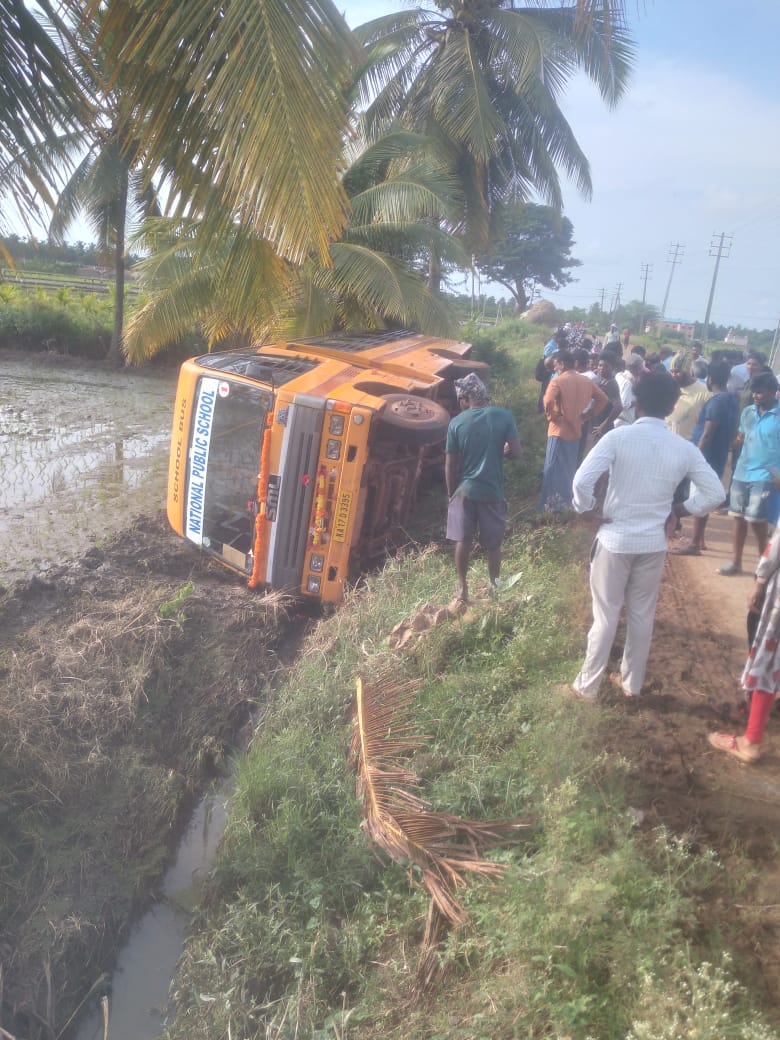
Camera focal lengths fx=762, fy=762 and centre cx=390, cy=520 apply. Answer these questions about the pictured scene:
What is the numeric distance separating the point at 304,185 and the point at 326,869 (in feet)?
11.3

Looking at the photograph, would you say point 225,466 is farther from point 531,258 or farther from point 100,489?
point 531,258

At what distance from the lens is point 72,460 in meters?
11.1

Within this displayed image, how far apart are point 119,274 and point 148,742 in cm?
1690

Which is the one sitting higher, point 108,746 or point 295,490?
point 295,490

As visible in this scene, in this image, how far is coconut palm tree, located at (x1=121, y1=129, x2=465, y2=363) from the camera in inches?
417

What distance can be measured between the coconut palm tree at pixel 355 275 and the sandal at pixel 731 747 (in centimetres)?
714

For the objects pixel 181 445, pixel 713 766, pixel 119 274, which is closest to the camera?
pixel 713 766

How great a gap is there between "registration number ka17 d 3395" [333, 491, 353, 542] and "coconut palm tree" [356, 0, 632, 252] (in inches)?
378

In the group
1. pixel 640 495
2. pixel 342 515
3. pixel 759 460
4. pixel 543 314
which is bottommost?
pixel 342 515

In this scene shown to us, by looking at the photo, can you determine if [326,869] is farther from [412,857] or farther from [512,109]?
[512,109]

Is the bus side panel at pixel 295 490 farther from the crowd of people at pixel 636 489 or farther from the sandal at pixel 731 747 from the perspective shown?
the sandal at pixel 731 747

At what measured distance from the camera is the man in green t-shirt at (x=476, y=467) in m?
4.98

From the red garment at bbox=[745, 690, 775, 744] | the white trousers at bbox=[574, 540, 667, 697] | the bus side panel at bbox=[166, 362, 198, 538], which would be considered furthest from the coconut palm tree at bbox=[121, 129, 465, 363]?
the red garment at bbox=[745, 690, 775, 744]

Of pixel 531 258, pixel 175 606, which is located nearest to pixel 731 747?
pixel 175 606
